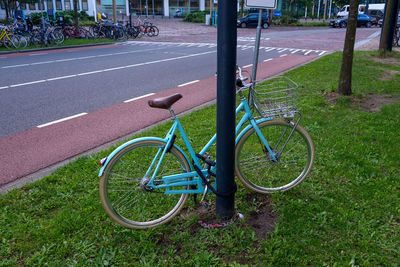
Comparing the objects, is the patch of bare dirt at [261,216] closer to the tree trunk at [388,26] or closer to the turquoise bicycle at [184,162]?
A: the turquoise bicycle at [184,162]

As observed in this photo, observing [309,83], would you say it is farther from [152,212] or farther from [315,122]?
[152,212]

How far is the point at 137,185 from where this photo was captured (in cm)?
291

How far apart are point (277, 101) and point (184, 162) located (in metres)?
1.00

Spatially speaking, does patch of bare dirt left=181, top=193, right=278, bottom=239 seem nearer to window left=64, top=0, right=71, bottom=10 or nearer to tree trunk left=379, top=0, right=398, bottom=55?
tree trunk left=379, top=0, right=398, bottom=55

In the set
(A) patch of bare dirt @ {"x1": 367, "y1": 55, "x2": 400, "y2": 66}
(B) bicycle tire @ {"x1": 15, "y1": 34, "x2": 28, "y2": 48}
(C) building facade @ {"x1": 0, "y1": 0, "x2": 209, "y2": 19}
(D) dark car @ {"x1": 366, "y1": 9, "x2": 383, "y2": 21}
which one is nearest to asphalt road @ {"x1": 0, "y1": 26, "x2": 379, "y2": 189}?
(A) patch of bare dirt @ {"x1": 367, "y1": 55, "x2": 400, "y2": 66}

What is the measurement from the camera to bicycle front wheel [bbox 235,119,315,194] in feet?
10.3

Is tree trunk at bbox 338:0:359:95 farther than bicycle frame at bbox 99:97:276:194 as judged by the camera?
Yes

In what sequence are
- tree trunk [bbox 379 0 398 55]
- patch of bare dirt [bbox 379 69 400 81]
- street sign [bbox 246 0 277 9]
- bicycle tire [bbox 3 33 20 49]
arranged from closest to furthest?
street sign [bbox 246 0 277 9] → patch of bare dirt [bbox 379 69 400 81] → tree trunk [bbox 379 0 398 55] → bicycle tire [bbox 3 33 20 49]

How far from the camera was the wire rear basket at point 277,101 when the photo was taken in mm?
2965

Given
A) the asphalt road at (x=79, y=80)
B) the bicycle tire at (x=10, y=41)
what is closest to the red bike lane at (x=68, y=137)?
the asphalt road at (x=79, y=80)

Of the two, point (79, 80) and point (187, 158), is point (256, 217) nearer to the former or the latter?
point (187, 158)

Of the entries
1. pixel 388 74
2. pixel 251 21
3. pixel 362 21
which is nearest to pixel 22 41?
pixel 388 74

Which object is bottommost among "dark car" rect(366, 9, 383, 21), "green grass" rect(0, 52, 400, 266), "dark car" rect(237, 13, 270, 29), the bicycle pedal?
"green grass" rect(0, 52, 400, 266)

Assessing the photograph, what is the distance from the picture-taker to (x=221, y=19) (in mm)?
2447
